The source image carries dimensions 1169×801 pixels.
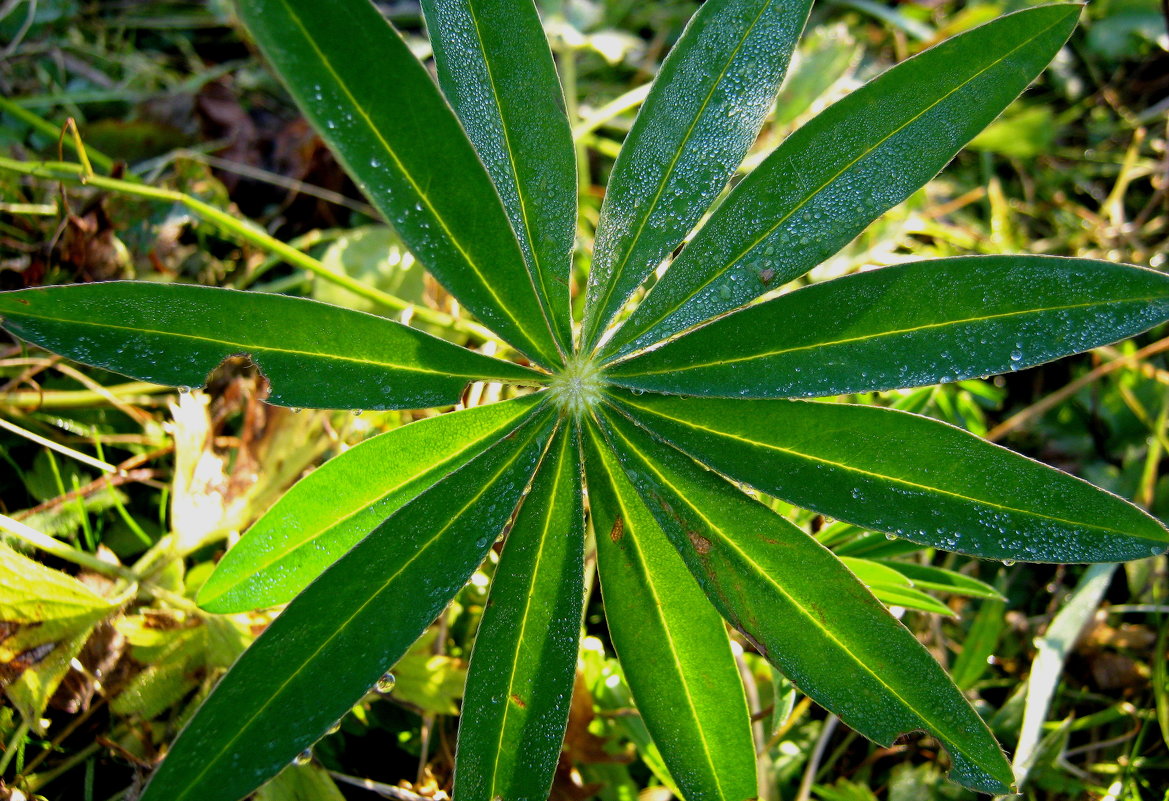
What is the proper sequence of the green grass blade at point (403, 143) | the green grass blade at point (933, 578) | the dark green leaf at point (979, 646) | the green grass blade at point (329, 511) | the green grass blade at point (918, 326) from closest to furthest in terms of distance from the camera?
1. the green grass blade at point (403, 143)
2. the green grass blade at point (918, 326)
3. the green grass blade at point (329, 511)
4. the green grass blade at point (933, 578)
5. the dark green leaf at point (979, 646)

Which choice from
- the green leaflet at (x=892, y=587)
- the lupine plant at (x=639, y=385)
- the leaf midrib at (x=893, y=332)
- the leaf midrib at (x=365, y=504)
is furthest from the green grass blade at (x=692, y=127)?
the green leaflet at (x=892, y=587)

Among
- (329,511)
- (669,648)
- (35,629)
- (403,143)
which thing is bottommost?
(35,629)

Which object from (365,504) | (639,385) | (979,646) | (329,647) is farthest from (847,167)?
(979,646)

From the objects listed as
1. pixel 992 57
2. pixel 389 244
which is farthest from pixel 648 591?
pixel 389 244

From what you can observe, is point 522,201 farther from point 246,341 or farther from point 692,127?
point 246,341

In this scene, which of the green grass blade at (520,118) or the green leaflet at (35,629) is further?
the green leaflet at (35,629)

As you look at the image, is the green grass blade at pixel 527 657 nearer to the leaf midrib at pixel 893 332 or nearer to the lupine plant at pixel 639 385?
the lupine plant at pixel 639 385

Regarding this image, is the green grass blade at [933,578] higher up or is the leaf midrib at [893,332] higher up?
the leaf midrib at [893,332]

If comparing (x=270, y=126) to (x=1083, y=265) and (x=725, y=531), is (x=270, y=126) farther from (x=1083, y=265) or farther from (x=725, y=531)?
(x=1083, y=265)
